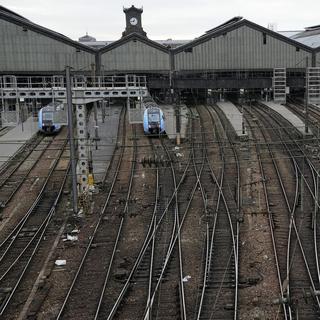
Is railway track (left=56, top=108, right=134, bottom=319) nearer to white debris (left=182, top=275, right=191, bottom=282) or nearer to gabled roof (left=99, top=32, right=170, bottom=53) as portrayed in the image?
white debris (left=182, top=275, right=191, bottom=282)

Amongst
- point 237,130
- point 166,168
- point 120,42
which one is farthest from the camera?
point 120,42

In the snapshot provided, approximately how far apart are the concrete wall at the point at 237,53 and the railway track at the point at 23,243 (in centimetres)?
2927

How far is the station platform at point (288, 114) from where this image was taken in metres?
35.8

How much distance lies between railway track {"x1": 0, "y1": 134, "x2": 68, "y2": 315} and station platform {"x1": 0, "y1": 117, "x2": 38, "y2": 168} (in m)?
7.04

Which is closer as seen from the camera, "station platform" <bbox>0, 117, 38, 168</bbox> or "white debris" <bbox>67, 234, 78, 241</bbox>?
"white debris" <bbox>67, 234, 78, 241</bbox>

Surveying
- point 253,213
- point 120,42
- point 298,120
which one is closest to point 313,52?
point 298,120

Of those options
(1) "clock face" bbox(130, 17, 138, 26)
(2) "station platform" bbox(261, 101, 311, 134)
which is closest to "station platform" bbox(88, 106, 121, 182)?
(2) "station platform" bbox(261, 101, 311, 134)

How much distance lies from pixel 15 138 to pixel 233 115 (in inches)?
698

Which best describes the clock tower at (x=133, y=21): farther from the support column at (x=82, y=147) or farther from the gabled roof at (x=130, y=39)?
the support column at (x=82, y=147)

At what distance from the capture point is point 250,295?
39.0 feet

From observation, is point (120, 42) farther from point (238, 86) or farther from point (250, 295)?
point (250, 295)

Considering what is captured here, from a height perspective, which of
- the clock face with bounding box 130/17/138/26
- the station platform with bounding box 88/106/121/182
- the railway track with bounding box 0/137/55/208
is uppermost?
the clock face with bounding box 130/17/138/26

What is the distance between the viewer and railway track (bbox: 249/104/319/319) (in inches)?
441

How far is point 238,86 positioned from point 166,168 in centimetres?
2787
